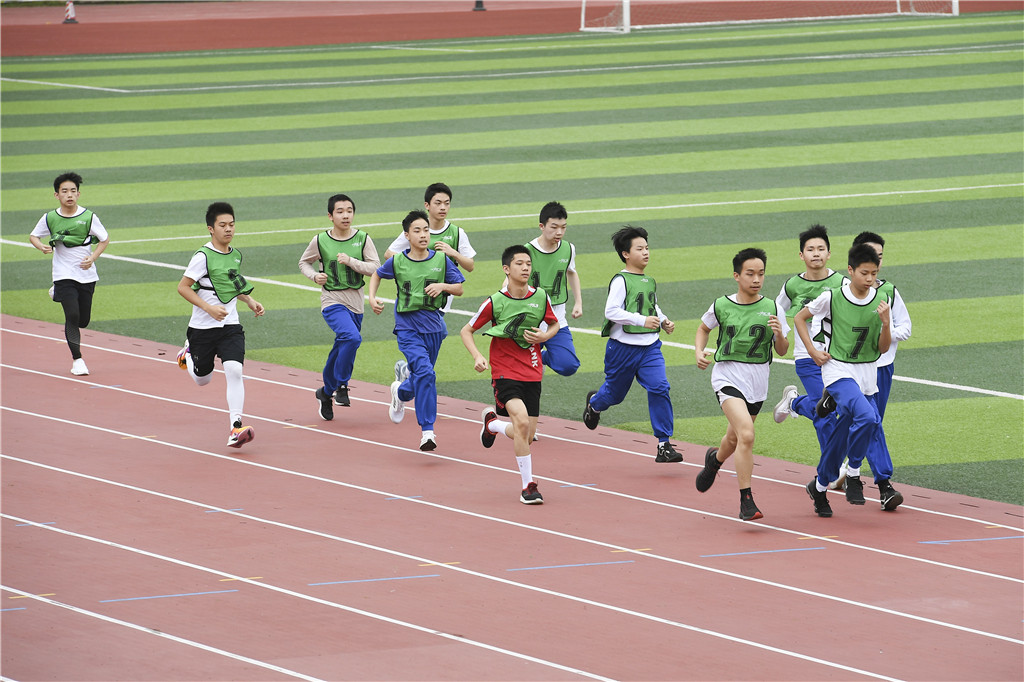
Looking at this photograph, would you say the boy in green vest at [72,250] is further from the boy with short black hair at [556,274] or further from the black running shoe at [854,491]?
the black running shoe at [854,491]

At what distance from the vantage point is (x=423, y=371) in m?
11.2

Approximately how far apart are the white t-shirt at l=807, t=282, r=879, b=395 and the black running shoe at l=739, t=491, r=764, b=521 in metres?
0.99

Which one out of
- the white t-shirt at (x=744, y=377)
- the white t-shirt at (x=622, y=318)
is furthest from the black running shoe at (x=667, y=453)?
the white t-shirt at (x=744, y=377)

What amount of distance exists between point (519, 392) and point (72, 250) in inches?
232

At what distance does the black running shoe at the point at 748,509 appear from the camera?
31.1 feet

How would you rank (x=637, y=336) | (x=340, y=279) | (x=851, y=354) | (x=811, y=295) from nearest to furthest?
(x=851, y=354) < (x=811, y=295) < (x=637, y=336) < (x=340, y=279)

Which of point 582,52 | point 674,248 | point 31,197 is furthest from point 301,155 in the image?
point 582,52

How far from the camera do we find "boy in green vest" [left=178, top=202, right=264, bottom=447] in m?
11.3

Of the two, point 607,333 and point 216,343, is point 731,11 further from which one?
point 216,343

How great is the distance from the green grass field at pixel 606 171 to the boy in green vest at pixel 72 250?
180cm

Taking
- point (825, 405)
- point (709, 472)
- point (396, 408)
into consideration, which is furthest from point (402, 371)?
point (825, 405)

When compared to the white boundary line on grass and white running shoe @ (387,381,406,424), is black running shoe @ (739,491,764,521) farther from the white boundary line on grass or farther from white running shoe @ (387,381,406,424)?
the white boundary line on grass

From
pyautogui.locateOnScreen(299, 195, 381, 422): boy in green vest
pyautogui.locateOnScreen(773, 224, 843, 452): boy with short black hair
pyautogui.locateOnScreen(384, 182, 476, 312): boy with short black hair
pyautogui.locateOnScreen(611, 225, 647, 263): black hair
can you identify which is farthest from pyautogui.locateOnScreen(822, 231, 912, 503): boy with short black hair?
pyautogui.locateOnScreen(299, 195, 381, 422): boy in green vest

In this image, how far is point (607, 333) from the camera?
438 inches
